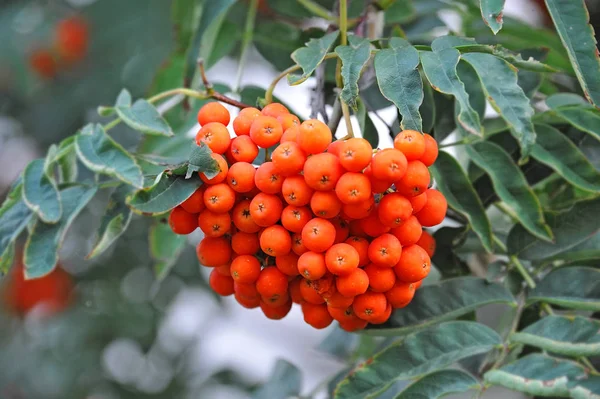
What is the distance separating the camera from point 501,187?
1.18 meters

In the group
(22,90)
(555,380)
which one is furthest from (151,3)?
(555,380)

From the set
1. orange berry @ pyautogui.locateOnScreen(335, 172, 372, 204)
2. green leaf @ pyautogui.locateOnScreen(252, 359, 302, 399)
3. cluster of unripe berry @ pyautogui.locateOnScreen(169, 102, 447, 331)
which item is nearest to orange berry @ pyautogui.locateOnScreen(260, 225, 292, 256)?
cluster of unripe berry @ pyautogui.locateOnScreen(169, 102, 447, 331)

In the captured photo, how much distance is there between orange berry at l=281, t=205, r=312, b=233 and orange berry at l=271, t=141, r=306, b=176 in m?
0.05

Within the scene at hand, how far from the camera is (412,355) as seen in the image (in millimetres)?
1095

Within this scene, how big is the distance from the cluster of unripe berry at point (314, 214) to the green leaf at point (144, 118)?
3.9 inches

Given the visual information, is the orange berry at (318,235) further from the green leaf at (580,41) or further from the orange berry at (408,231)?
the green leaf at (580,41)

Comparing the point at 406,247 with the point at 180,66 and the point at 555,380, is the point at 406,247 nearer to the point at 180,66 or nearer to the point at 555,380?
the point at 555,380

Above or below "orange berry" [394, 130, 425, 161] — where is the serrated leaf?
above

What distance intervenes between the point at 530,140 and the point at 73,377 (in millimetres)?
2010

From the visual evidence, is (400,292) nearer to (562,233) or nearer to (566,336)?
(566,336)

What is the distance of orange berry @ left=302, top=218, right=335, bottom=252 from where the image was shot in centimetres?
92

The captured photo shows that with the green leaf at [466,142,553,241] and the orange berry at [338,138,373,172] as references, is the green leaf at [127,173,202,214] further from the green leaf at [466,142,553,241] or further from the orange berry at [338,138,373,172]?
the green leaf at [466,142,553,241]

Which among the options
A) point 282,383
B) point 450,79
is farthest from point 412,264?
point 282,383

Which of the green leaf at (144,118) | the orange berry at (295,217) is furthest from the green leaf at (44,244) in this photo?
the orange berry at (295,217)
